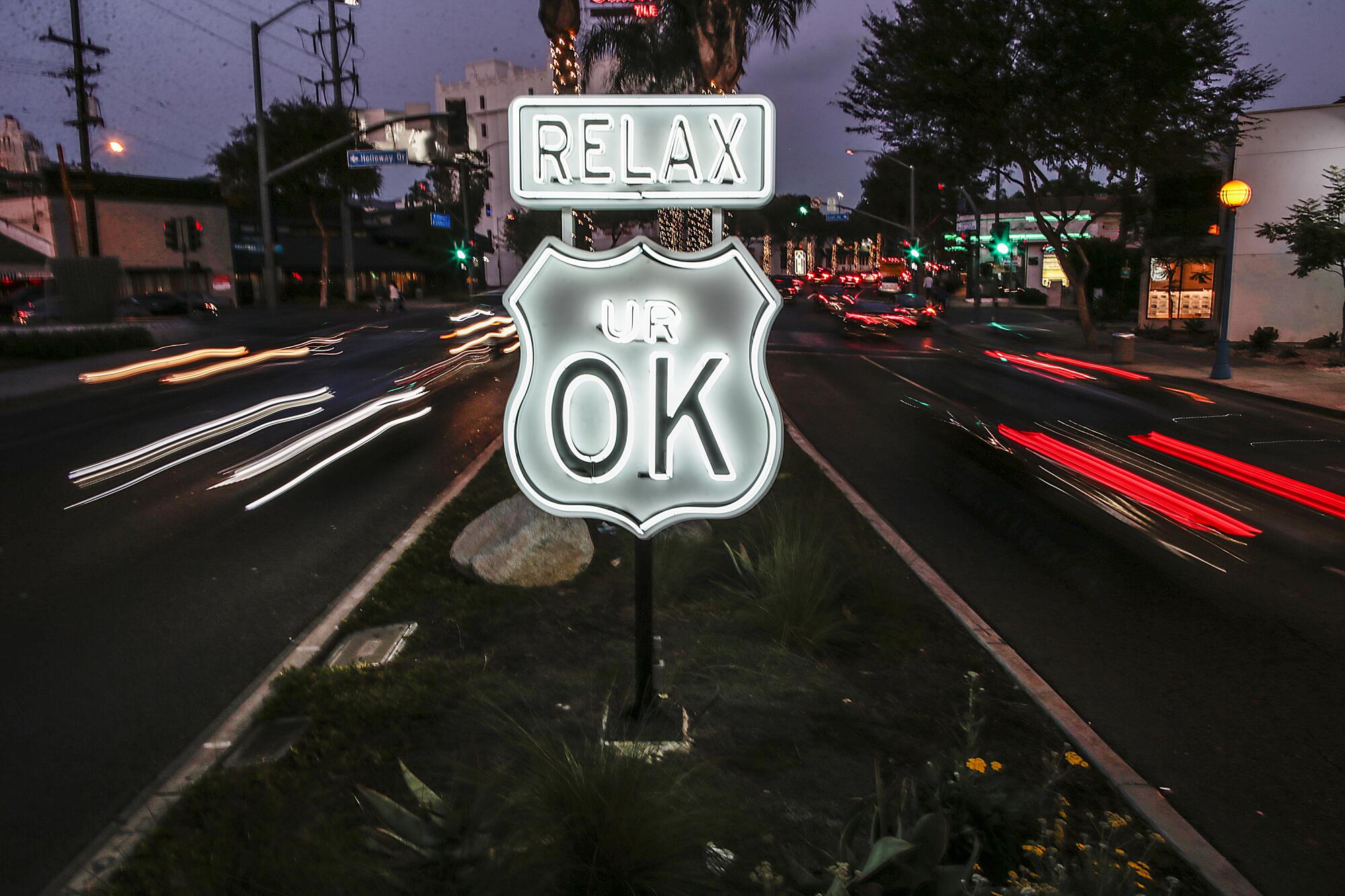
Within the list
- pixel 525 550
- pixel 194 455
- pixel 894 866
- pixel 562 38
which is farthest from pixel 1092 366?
pixel 894 866

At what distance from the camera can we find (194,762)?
4578mm

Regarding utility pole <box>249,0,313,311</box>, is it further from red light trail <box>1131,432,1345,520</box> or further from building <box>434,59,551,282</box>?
building <box>434,59,551,282</box>

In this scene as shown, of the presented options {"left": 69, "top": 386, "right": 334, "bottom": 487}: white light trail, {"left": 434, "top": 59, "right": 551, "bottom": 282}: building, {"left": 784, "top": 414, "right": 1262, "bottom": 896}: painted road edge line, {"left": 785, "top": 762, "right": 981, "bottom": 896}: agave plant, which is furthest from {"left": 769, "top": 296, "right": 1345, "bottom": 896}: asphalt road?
{"left": 434, "top": 59, "right": 551, "bottom": 282}: building

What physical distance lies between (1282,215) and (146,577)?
35155 mm

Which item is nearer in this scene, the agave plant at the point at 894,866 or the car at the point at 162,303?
the agave plant at the point at 894,866

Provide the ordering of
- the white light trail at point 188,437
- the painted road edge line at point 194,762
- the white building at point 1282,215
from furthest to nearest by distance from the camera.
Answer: the white building at point 1282,215 → the white light trail at point 188,437 → the painted road edge line at point 194,762

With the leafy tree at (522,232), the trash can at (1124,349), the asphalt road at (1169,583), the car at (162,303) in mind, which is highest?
the leafy tree at (522,232)

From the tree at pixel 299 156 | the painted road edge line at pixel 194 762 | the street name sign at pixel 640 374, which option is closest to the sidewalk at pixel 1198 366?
the street name sign at pixel 640 374

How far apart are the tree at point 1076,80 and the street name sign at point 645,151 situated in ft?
85.3

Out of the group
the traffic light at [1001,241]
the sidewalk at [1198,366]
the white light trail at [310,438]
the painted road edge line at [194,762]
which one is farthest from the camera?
the traffic light at [1001,241]

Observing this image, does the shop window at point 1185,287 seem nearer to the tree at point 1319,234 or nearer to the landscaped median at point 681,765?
the tree at point 1319,234

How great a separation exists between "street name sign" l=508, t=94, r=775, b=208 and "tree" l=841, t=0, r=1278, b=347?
25989 millimetres

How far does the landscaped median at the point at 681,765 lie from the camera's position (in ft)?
10.7

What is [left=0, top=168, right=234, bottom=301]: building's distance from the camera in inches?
2004
